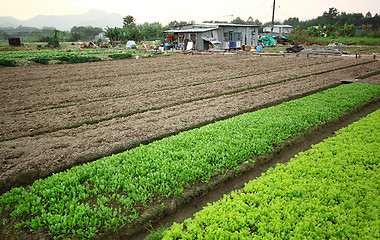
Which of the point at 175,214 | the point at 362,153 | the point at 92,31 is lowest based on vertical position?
the point at 175,214

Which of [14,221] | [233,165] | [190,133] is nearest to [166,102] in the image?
[190,133]

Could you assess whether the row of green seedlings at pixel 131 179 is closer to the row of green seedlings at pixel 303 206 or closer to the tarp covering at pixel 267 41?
the row of green seedlings at pixel 303 206

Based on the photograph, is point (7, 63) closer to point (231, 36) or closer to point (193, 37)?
point (193, 37)

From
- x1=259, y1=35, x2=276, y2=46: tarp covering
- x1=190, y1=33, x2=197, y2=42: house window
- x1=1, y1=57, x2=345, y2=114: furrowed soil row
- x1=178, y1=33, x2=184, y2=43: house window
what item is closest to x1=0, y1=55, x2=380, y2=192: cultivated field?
x1=1, y1=57, x2=345, y2=114: furrowed soil row

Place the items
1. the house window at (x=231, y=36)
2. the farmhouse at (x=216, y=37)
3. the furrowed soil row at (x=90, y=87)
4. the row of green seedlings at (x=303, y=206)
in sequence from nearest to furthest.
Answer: the row of green seedlings at (x=303, y=206)
the furrowed soil row at (x=90, y=87)
the farmhouse at (x=216, y=37)
the house window at (x=231, y=36)

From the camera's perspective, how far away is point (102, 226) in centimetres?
439

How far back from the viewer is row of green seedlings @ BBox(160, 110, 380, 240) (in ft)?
12.7

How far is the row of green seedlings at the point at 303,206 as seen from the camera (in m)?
3.88

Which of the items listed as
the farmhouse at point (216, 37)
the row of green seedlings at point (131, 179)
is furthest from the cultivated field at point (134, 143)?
the farmhouse at point (216, 37)

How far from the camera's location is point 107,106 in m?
11.4

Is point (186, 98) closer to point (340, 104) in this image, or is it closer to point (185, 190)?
point (340, 104)

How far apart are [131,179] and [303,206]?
3.54 m

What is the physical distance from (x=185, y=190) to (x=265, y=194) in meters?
1.69

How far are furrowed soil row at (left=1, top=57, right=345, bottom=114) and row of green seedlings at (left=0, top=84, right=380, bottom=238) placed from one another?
7.63 metres
